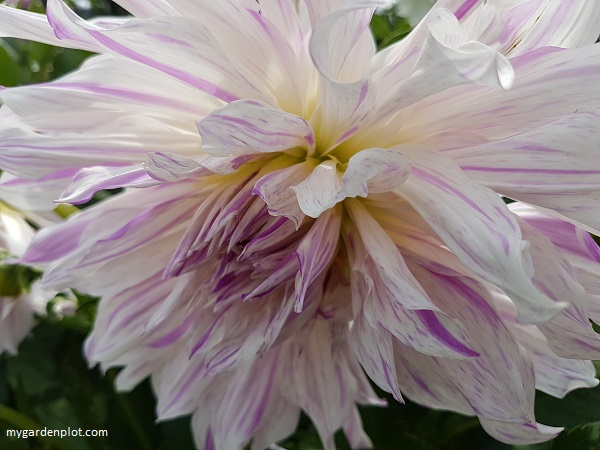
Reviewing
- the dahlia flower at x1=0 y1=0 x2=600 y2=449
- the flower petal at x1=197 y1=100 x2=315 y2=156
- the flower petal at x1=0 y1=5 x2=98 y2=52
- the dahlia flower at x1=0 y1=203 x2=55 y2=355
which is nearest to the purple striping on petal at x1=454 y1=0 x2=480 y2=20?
the dahlia flower at x1=0 y1=0 x2=600 y2=449

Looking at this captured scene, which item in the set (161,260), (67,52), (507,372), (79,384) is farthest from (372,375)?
(67,52)

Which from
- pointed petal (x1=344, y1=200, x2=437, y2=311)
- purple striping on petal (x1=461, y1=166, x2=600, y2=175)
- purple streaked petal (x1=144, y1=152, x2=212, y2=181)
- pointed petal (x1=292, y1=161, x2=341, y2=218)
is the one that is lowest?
pointed petal (x1=344, y1=200, x2=437, y2=311)

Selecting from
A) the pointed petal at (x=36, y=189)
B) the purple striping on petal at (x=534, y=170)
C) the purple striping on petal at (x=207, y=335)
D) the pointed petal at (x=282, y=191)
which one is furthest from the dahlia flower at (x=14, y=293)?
the purple striping on petal at (x=534, y=170)

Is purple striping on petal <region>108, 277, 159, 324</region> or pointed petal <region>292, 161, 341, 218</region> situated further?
purple striping on petal <region>108, 277, 159, 324</region>

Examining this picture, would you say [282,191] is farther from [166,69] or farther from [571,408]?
[571,408]

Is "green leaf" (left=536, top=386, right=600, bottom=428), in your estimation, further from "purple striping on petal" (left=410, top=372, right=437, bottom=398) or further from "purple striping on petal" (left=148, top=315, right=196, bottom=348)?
"purple striping on petal" (left=148, top=315, right=196, bottom=348)

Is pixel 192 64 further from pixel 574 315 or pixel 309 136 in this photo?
pixel 574 315

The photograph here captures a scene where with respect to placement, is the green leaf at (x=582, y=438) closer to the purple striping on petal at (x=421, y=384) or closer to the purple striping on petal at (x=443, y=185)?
the purple striping on petal at (x=421, y=384)

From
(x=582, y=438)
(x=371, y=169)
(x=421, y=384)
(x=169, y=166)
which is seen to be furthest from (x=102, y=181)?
(x=582, y=438)
